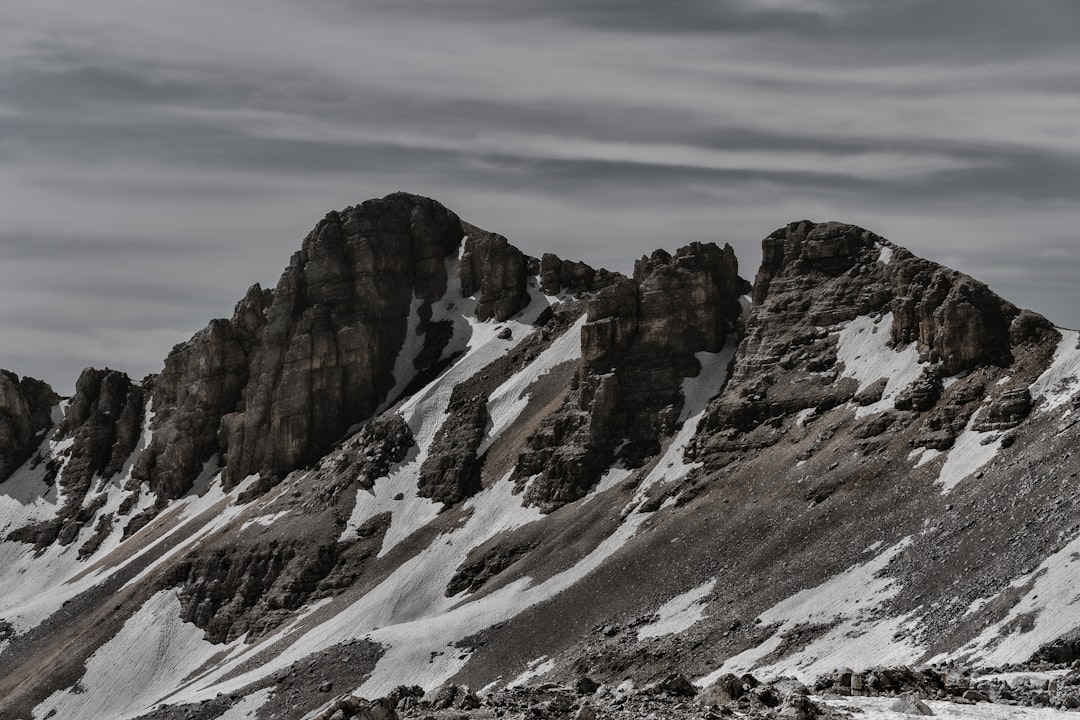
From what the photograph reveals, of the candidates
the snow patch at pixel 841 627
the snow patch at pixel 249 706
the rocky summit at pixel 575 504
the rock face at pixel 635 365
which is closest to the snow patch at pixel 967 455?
the rocky summit at pixel 575 504

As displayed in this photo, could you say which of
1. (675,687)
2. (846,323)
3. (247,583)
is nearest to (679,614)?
(846,323)

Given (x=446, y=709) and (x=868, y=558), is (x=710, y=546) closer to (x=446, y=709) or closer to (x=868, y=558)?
(x=868, y=558)

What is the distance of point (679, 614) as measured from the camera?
303 ft

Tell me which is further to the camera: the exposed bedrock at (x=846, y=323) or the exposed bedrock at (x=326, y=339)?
the exposed bedrock at (x=326, y=339)

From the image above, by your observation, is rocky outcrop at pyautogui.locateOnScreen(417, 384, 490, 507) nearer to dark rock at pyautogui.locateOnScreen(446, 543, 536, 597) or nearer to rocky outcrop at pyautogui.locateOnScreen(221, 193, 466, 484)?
dark rock at pyautogui.locateOnScreen(446, 543, 536, 597)

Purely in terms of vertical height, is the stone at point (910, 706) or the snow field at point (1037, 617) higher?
the stone at point (910, 706)

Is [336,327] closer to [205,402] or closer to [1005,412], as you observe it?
[205,402]

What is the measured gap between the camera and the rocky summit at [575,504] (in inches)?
2921

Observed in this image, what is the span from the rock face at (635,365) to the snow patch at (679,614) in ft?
107

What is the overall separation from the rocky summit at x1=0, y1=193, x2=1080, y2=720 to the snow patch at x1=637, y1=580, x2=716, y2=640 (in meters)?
0.32

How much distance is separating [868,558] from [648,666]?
16.9 m

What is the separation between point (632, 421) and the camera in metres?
133

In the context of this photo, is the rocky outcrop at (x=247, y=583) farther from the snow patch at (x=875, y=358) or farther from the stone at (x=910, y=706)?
the stone at (x=910, y=706)

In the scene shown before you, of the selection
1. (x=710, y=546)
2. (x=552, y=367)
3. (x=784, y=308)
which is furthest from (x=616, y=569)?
(x=552, y=367)
